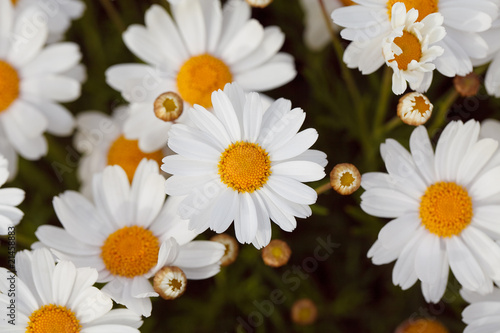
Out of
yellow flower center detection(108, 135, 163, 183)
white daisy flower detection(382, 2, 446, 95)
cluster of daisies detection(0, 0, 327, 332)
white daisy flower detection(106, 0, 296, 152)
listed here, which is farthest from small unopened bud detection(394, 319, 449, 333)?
yellow flower center detection(108, 135, 163, 183)

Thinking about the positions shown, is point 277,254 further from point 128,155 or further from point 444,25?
point 444,25

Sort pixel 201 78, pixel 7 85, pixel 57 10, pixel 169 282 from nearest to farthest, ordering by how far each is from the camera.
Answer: pixel 169 282 < pixel 201 78 < pixel 7 85 < pixel 57 10

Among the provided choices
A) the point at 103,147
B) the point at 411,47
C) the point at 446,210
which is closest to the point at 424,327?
the point at 446,210

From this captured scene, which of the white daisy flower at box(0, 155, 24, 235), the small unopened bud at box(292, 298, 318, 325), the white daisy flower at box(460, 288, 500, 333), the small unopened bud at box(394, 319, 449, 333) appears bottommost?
the small unopened bud at box(394, 319, 449, 333)

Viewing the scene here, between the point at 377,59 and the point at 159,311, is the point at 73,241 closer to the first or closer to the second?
the point at 159,311

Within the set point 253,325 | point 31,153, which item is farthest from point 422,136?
point 31,153

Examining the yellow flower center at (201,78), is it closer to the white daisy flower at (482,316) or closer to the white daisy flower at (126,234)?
the white daisy flower at (126,234)

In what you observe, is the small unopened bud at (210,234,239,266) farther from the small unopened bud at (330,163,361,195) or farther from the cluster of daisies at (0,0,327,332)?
Result: the small unopened bud at (330,163,361,195)
